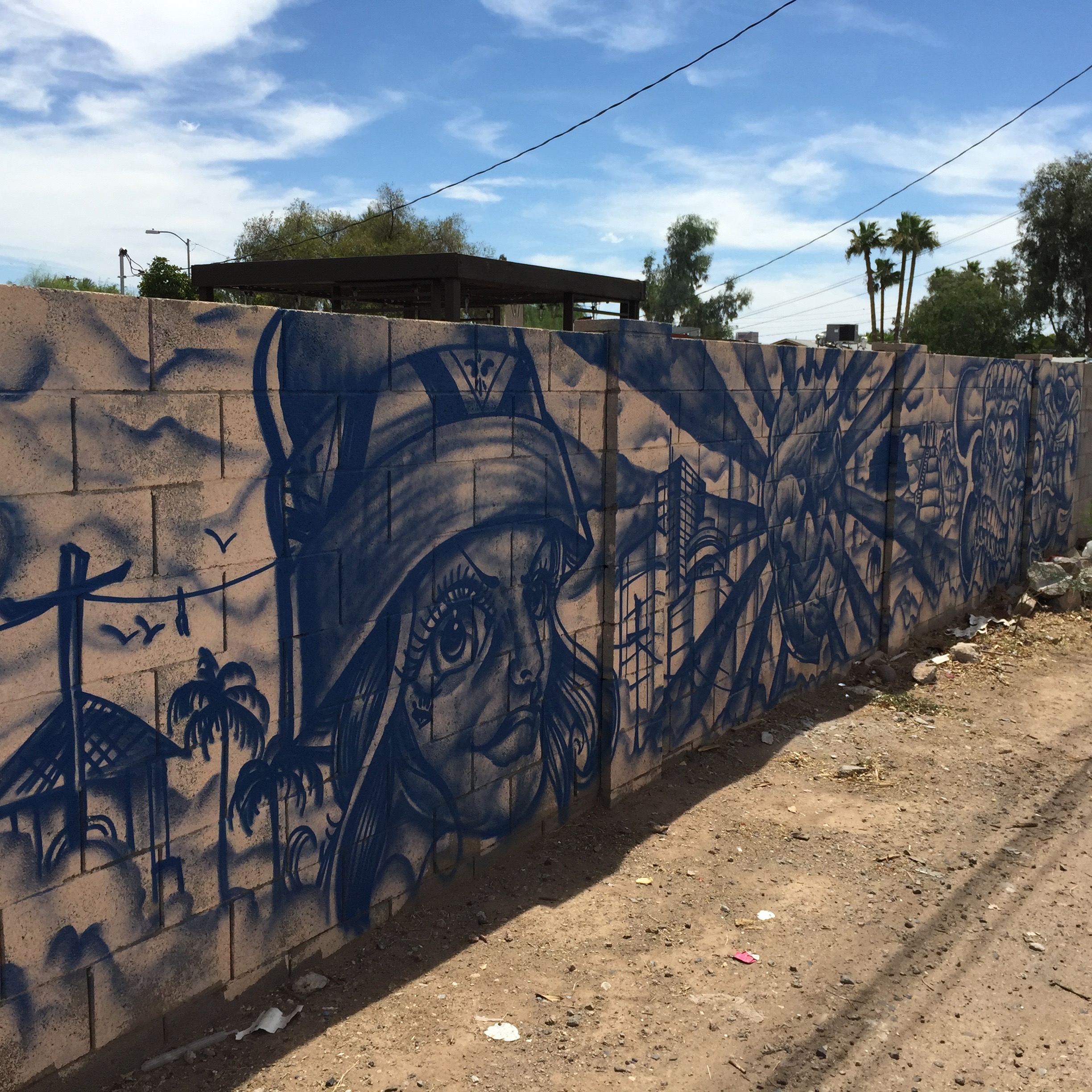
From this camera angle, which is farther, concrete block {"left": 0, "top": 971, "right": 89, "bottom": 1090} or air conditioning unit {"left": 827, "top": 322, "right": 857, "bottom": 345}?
air conditioning unit {"left": 827, "top": 322, "right": 857, "bottom": 345}

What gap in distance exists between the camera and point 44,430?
107 inches

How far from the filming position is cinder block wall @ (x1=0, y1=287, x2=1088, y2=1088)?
2.81 m

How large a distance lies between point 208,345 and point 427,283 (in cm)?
688

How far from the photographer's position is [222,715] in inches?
128

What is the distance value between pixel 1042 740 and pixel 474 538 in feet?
14.8

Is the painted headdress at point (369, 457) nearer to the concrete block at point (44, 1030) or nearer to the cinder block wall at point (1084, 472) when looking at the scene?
the concrete block at point (44, 1030)

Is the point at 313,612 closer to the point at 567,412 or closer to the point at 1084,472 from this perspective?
the point at 567,412

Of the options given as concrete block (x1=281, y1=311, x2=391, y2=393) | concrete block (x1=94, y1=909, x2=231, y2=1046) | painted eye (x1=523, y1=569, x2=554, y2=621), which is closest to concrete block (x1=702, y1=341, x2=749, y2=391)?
painted eye (x1=523, y1=569, x2=554, y2=621)

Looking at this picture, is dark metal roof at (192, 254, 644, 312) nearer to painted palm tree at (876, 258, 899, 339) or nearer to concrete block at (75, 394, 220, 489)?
concrete block at (75, 394, 220, 489)

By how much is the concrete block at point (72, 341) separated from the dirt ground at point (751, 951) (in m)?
2.10

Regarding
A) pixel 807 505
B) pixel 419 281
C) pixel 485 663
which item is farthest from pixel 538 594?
pixel 419 281

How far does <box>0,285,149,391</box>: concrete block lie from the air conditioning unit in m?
8.74

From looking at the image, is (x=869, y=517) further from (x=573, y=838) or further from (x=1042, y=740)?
(x=573, y=838)

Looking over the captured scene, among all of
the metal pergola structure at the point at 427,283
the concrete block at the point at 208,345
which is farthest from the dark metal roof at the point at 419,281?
the concrete block at the point at 208,345
